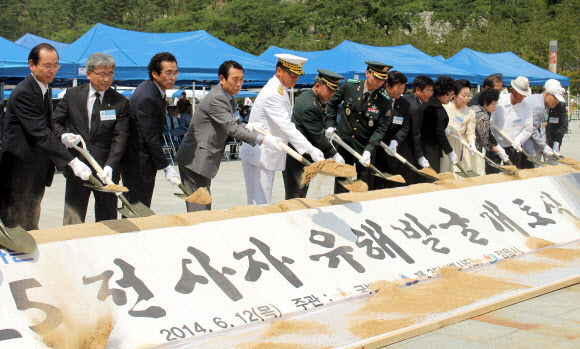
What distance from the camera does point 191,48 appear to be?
14.4 m

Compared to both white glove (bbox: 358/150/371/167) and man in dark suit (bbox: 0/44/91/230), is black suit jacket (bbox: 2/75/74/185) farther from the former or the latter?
white glove (bbox: 358/150/371/167)

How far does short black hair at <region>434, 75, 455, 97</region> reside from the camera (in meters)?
7.01

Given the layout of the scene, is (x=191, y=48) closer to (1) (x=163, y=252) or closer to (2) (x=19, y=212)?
(2) (x=19, y=212)

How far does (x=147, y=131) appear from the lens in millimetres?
4781

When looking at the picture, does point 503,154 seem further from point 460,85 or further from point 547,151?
point 547,151

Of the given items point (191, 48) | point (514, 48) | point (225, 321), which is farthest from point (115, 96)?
point (514, 48)

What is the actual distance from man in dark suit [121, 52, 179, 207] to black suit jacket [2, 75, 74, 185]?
631 millimetres

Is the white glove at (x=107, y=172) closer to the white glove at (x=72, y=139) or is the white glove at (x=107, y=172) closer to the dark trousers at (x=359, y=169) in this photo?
the white glove at (x=72, y=139)

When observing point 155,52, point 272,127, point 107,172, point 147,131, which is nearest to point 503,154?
point 272,127

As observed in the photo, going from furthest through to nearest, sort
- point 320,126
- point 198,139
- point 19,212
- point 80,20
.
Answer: point 80,20 < point 320,126 < point 198,139 < point 19,212

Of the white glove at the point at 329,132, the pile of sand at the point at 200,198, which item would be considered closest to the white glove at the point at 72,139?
the pile of sand at the point at 200,198

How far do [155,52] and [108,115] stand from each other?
9.30 m

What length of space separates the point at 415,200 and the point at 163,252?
92.6 inches

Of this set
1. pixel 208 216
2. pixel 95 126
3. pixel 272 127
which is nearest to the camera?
pixel 208 216
